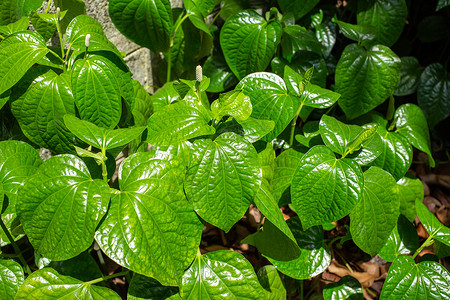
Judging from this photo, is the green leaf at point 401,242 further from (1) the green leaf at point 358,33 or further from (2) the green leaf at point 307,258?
(1) the green leaf at point 358,33

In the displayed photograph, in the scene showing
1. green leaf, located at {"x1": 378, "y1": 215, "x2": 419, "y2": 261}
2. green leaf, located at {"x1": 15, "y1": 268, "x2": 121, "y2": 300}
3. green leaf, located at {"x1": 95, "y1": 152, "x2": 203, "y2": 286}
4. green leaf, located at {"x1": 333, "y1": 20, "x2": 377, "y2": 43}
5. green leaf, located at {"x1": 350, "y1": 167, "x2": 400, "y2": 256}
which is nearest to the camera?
green leaf, located at {"x1": 95, "y1": 152, "x2": 203, "y2": 286}

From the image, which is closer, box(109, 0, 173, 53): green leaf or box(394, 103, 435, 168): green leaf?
box(109, 0, 173, 53): green leaf

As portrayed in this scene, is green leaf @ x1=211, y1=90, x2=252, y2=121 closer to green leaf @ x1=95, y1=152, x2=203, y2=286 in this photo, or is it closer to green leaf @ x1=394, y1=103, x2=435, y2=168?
green leaf @ x1=95, y1=152, x2=203, y2=286

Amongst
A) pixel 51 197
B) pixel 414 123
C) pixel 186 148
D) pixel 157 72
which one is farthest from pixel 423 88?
pixel 51 197

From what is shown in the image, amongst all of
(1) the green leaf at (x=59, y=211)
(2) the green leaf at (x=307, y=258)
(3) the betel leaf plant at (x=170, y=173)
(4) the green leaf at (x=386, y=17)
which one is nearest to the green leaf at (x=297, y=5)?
(3) the betel leaf plant at (x=170, y=173)

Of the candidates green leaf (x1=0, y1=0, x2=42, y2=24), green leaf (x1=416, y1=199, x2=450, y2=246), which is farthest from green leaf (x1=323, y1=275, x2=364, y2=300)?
green leaf (x1=0, y1=0, x2=42, y2=24)

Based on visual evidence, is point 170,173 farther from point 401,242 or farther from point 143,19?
point 401,242

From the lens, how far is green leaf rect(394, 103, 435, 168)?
164cm

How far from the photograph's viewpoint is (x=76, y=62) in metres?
1.15

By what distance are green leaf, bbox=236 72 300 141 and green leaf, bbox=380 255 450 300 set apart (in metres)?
0.57

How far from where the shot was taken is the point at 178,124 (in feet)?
3.93

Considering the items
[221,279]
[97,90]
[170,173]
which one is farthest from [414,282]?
[97,90]

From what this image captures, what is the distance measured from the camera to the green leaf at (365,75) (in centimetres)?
169

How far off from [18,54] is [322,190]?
37.0 inches
